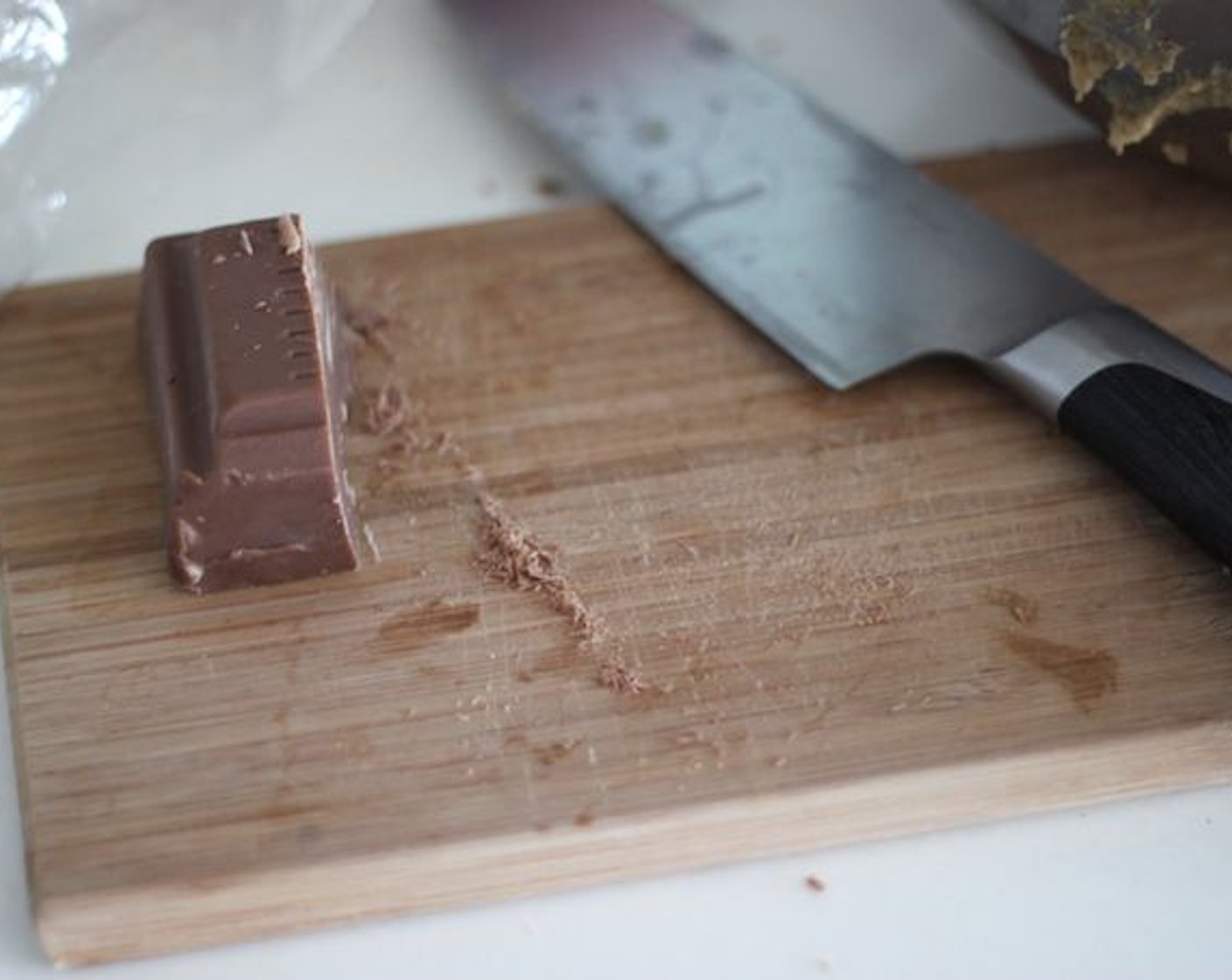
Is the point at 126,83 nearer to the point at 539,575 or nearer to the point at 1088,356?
the point at 539,575

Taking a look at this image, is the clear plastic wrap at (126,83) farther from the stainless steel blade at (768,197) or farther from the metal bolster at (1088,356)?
the metal bolster at (1088,356)

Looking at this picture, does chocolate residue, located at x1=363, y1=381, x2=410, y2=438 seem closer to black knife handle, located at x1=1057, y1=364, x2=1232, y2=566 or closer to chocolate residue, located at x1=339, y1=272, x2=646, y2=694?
chocolate residue, located at x1=339, y1=272, x2=646, y2=694

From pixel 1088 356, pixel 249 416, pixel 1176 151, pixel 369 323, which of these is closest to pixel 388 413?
pixel 369 323

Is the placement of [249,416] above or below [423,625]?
above

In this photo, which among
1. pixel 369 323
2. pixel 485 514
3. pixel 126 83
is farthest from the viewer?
pixel 126 83

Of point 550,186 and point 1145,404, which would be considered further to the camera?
point 550,186

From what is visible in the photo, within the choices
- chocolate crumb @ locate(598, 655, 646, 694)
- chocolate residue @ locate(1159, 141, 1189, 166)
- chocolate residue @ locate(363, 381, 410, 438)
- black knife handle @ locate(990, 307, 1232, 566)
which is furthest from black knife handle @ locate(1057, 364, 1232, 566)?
chocolate residue @ locate(363, 381, 410, 438)

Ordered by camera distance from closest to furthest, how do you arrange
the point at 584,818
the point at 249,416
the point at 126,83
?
the point at 584,818 < the point at 249,416 < the point at 126,83

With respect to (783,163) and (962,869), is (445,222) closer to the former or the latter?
(783,163)
